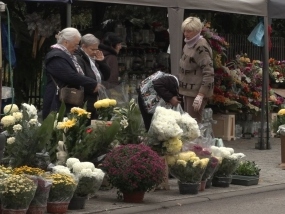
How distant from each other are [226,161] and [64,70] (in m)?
2.24

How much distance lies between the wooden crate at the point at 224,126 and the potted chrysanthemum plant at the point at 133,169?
740 cm

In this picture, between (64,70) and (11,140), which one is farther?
(64,70)

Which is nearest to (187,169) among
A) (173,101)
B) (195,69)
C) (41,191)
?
(173,101)

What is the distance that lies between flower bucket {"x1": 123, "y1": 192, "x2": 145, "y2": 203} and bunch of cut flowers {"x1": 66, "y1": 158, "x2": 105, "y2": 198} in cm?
60

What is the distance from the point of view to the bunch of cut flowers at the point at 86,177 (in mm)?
9148

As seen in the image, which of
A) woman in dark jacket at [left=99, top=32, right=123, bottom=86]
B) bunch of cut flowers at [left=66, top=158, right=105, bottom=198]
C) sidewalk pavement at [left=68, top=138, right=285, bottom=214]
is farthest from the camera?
woman in dark jacket at [left=99, top=32, right=123, bottom=86]

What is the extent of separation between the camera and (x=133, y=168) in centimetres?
955

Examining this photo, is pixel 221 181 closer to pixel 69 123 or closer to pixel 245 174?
pixel 245 174

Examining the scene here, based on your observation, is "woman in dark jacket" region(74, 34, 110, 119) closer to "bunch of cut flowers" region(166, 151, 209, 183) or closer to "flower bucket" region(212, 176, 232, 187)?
"bunch of cut flowers" region(166, 151, 209, 183)

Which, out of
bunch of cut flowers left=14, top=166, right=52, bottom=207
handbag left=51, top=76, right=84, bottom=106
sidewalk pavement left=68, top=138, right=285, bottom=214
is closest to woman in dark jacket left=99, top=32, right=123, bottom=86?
handbag left=51, top=76, right=84, bottom=106

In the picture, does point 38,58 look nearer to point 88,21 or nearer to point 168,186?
point 88,21

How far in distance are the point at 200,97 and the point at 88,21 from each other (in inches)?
222

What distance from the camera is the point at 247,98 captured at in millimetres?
17875

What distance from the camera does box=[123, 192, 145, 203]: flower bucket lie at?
9.78 m
